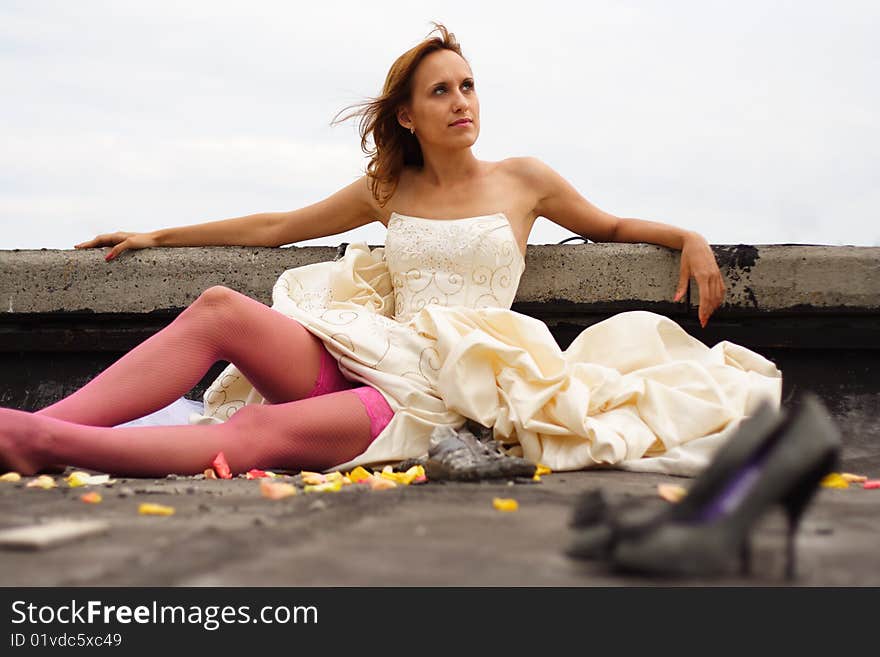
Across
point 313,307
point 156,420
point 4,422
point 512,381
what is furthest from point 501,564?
point 156,420

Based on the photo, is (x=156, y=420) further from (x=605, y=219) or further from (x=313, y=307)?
(x=605, y=219)

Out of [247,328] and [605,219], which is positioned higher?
[605,219]

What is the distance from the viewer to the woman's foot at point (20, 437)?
2564mm

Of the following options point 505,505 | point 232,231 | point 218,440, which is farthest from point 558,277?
point 505,505

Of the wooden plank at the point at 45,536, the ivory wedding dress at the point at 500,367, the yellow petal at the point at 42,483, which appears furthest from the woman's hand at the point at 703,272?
the wooden plank at the point at 45,536

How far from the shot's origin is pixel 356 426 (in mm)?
2984

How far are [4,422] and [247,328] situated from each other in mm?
777

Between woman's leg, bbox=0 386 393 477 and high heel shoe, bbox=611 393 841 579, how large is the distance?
1.68 meters

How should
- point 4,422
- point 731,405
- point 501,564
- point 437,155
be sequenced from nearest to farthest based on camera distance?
point 501,564 → point 4,422 → point 731,405 → point 437,155

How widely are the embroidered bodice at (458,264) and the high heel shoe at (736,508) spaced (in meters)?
2.17

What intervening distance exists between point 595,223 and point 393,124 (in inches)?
→ 36.6

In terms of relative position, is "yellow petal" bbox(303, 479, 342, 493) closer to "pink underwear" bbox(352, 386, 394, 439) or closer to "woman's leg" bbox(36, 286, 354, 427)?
"pink underwear" bbox(352, 386, 394, 439)

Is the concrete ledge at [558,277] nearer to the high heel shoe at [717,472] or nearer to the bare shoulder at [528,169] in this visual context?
the bare shoulder at [528,169]
